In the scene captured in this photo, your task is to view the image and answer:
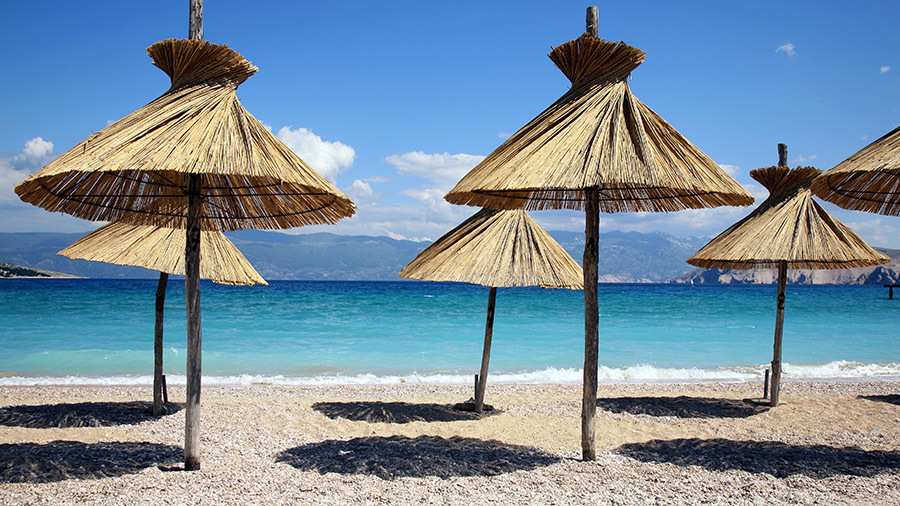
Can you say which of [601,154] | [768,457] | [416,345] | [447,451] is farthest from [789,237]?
[416,345]

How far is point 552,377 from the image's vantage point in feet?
36.4

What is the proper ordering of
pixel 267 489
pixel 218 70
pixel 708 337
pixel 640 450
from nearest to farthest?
pixel 267 489 < pixel 218 70 < pixel 640 450 < pixel 708 337

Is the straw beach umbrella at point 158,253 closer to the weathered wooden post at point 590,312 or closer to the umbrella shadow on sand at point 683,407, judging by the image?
the weathered wooden post at point 590,312

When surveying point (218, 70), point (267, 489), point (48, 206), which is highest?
point (218, 70)

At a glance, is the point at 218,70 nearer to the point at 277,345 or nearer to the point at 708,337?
the point at 277,345

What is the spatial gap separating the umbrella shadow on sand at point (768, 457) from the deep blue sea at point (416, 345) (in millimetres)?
5021

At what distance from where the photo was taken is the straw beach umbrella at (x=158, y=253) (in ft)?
18.7

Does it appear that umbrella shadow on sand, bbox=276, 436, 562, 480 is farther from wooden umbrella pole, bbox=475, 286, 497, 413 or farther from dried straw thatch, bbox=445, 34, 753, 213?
dried straw thatch, bbox=445, 34, 753, 213

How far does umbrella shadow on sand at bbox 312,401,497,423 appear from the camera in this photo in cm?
643

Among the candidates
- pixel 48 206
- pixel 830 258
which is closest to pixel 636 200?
pixel 830 258

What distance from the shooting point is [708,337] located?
18031mm

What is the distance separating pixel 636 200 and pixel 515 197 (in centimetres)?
102

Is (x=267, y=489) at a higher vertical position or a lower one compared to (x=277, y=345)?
higher

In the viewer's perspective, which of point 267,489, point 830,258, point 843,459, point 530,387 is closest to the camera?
point 267,489
